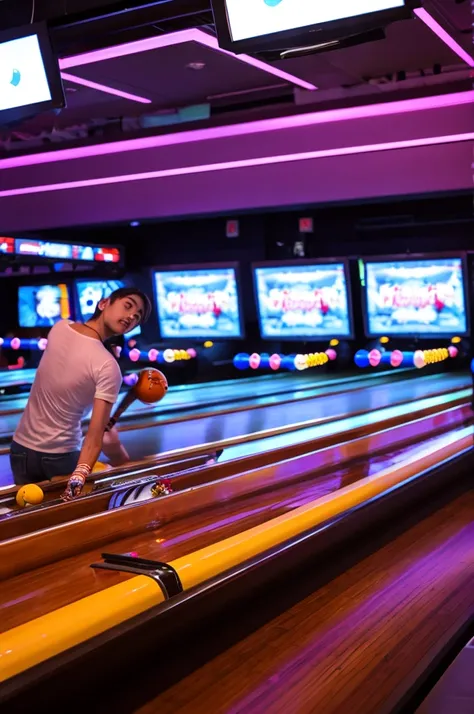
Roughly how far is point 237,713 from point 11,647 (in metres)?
0.65

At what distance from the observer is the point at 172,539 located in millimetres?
3238

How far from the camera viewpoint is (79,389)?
11.4ft

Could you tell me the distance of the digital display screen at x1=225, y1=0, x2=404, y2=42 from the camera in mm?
3209

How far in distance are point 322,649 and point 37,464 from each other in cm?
164

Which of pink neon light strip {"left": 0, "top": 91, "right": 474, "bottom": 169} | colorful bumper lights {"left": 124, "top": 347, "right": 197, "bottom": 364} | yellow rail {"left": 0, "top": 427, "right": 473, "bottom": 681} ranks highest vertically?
pink neon light strip {"left": 0, "top": 91, "right": 474, "bottom": 169}

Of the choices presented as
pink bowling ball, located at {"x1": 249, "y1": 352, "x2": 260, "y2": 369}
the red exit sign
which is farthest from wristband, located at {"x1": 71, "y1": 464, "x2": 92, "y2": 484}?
the red exit sign

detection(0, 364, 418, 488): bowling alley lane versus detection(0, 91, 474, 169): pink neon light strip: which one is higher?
detection(0, 91, 474, 169): pink neon light strip

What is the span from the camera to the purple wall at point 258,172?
6531 mm

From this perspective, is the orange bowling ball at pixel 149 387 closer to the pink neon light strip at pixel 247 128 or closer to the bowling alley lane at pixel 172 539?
the bowling alley lane at pixel 172 539

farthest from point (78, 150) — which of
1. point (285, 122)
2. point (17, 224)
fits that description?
point (285, 122)

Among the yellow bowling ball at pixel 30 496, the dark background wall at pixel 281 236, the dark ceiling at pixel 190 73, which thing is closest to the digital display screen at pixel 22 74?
the dark ceiling at pixel 190 73

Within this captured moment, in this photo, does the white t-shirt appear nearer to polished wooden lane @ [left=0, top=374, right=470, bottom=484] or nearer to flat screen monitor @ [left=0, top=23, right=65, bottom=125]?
polished wooden lane @ [left=0, top=374, right=470, bottom=484]

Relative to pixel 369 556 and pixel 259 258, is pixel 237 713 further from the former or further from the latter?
pixel 259 258

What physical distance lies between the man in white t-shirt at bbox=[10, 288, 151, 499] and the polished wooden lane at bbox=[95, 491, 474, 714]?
3.34ft
